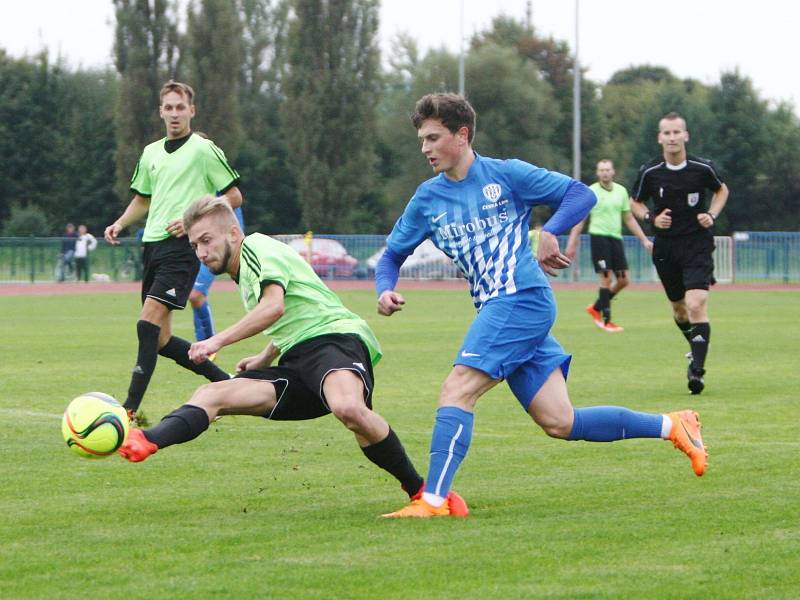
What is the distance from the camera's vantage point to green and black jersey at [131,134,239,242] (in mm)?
9625

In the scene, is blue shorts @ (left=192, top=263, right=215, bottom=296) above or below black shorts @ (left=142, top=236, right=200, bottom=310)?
below

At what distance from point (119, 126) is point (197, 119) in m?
3.41

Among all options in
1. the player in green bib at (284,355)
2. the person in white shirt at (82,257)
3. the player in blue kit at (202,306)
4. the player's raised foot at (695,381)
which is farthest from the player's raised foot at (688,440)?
the person in white shirt at (82,257)

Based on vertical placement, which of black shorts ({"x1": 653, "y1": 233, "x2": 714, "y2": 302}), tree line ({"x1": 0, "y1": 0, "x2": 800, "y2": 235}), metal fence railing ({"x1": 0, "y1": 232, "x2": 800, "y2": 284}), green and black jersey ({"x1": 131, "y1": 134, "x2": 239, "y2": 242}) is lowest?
metal fence railing ({"x1": 0, "y1": 232, "x2": 800, "y2": 284})

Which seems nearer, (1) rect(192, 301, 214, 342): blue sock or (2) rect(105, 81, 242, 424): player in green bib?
(2) rect(105, 81, 242, 424): player in green bib

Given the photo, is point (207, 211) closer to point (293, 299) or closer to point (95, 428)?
point (293, 299)

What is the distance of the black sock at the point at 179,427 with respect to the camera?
19.2 feet

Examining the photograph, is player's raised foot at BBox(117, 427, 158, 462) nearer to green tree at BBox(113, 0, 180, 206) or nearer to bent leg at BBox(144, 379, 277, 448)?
bent leg at BBox(144, 379, 277, 448)

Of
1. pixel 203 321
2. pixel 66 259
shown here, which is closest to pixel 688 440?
pixel 203 321

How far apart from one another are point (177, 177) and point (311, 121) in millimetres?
49570

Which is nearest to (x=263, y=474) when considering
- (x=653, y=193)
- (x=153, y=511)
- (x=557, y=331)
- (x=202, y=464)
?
(x=202, y=464)

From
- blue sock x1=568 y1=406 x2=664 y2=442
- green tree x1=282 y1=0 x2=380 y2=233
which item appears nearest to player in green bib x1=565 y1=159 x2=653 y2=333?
blue sock x1=568 y1=406 x2=664 y2=442

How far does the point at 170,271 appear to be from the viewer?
9.50 m

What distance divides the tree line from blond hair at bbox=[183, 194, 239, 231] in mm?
50474
